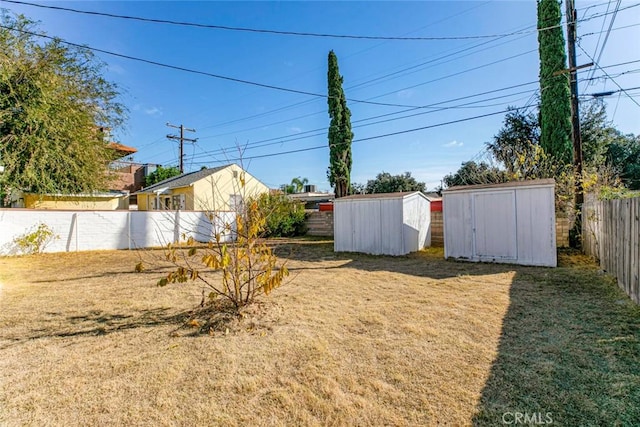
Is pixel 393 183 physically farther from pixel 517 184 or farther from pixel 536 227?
pixel 536 227

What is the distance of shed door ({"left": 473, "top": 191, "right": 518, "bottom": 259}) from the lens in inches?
306

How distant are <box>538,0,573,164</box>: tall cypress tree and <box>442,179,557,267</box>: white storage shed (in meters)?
5.20

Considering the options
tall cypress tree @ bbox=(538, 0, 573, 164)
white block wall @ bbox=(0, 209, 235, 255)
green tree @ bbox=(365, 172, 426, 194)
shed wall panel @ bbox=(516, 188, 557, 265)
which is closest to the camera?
shed wall panel @ bbox=(516, 188, 557, 265)

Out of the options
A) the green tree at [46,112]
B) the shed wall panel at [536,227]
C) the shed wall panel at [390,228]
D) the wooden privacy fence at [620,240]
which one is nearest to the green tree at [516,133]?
the shed wall panel at [390,228]

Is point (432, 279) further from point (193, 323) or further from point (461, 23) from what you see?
point (461, 23)

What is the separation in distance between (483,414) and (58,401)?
10.0 feet

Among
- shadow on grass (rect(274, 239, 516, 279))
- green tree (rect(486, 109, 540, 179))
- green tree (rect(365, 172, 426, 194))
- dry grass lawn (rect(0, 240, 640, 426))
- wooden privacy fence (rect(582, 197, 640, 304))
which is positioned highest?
green tree (rect(486, 109, 540, 179))

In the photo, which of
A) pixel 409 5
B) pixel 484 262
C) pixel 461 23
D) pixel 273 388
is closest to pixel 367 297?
pixel 273 388

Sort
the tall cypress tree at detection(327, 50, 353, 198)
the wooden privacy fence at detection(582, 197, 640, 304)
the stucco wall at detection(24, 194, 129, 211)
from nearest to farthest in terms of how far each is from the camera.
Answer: the wooden privacy fence at detection(582, 197, 640, 304)
the stucco wall at detection(24, 194, 129, 211)
the tall cypress tree at detection(327, 50, 353, 198)

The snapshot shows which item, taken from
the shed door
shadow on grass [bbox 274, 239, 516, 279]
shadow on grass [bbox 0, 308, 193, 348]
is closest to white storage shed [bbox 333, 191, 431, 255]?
shadow on grass [bbox 274, 239, 516, 279]

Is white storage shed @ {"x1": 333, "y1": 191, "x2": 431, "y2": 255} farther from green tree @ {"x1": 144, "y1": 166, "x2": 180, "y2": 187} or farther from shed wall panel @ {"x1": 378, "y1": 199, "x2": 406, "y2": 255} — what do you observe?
green tree @ {"x1": 144, "y1": 166, "x2": 180, "y2": 187}

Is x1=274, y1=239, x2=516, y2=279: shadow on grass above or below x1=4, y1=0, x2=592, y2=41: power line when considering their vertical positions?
below

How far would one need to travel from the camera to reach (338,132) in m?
16.5

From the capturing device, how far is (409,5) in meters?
9.16
